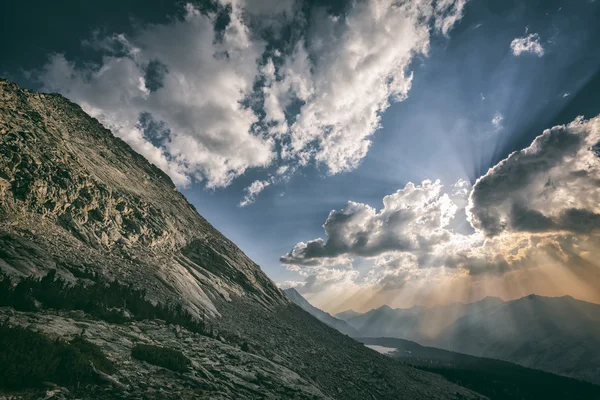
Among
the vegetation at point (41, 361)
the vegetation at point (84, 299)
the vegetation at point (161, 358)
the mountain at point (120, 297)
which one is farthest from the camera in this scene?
the vegetation at point (84, 299)

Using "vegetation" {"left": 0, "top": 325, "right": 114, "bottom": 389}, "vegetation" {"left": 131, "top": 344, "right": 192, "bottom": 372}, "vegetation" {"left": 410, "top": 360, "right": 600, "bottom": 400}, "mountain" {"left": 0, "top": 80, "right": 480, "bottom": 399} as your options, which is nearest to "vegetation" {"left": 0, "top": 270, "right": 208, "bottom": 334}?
"mountain" {"left": 0, "top": 80, "right": 480, "bottom": 399}

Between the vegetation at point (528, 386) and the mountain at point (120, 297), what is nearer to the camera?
the mountain at point (120, 297)

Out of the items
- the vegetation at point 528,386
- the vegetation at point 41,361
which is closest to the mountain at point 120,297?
the vegetation at point 41,361

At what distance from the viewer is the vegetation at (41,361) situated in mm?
10430

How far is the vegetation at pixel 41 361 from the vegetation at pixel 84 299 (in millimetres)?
6869

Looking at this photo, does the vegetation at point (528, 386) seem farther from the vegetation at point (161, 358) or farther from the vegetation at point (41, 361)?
the vegetation at point (41, 361)

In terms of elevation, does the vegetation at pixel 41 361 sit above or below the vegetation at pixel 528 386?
below

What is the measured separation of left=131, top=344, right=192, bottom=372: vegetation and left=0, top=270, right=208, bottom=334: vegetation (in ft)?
23.3

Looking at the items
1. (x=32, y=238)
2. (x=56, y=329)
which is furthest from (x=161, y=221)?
(x=56, y=329)

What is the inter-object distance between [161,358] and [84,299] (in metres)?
10.9

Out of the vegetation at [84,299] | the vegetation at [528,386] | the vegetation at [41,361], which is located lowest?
the vegetation at [41,361]

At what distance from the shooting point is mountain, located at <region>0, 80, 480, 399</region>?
13.4m

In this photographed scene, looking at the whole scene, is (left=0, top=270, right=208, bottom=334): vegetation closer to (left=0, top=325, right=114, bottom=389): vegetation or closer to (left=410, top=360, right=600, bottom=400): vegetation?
(left=0, top=325, right=114, bottom=389): vegetation

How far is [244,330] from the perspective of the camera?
1507 inches
